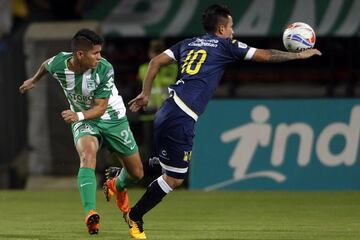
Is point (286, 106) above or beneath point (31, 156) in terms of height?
above

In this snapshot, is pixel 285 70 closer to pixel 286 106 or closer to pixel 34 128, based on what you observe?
pixel 286 106

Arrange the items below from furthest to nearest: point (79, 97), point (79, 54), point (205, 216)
Result: point (205, 216)
point (79, 97)
point (79, 54)

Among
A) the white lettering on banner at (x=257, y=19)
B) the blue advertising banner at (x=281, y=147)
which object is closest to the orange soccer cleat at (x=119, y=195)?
the blue advertising banner at (x=281, y=147)

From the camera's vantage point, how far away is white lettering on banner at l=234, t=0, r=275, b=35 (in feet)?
56.3

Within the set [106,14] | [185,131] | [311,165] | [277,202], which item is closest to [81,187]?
[185,131]

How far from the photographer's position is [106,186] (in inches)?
442

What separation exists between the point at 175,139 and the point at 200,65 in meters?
0.72

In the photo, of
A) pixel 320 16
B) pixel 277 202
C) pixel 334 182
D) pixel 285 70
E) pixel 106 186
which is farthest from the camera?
pixel 285 70

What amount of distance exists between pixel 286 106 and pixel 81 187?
662cm

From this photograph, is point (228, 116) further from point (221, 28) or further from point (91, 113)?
point (91, 113)

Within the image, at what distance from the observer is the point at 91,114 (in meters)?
10.1

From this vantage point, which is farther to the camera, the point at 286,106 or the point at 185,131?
the point at 286,106

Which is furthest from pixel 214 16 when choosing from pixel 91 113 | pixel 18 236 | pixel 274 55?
pixel 18 236

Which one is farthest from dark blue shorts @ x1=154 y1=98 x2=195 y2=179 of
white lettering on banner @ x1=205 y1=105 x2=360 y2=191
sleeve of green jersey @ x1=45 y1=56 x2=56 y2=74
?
white lettering on banner @ x1=205 y1=105 x2=360 y2=191
